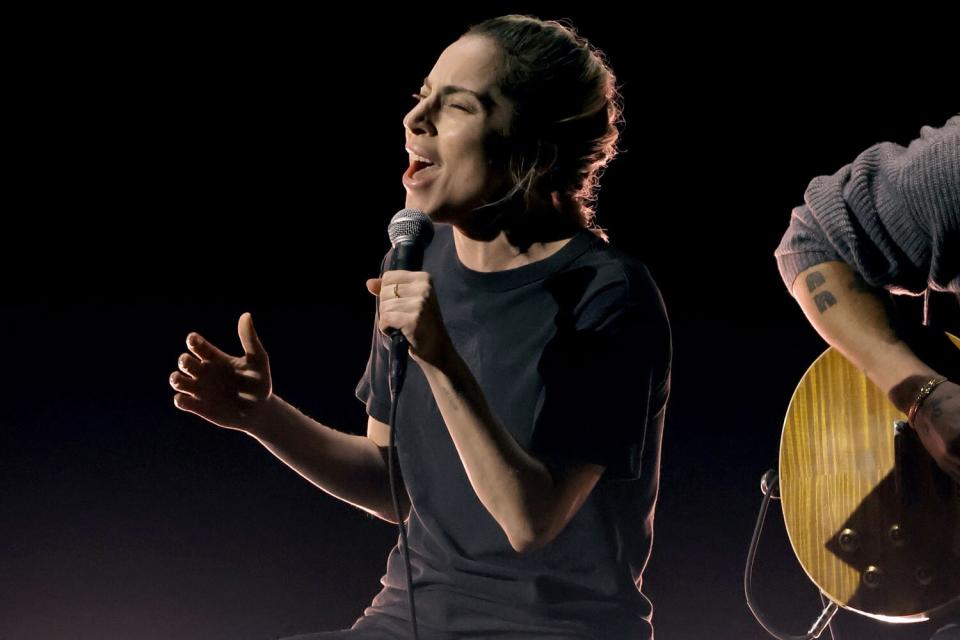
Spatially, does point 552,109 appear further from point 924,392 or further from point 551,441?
point 924,392

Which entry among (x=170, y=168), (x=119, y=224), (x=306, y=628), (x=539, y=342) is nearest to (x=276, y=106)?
(x=170, y=168)

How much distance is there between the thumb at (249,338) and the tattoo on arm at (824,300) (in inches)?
32.0

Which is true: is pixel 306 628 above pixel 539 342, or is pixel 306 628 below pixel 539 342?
below

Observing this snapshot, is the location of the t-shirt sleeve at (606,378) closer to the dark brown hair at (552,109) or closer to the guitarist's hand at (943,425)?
the dark brown hair at (552,109)

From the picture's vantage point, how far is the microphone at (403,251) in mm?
1224

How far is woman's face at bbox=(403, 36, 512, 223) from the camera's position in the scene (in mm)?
1399

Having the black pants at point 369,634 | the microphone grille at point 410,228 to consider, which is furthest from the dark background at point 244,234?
the microphone grille at point 410,228

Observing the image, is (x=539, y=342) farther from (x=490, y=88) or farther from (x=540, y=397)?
(x=490, y=88)

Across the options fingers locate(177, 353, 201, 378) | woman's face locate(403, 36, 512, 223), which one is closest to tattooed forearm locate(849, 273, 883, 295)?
woman's face locate(403, 36, 512, 223)

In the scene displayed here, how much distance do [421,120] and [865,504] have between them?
84 cm

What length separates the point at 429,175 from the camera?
1.40m

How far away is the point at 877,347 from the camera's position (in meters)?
1.60

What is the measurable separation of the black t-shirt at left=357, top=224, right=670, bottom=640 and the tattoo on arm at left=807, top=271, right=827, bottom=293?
0.35 meters

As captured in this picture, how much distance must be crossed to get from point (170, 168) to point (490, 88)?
1449 mm
